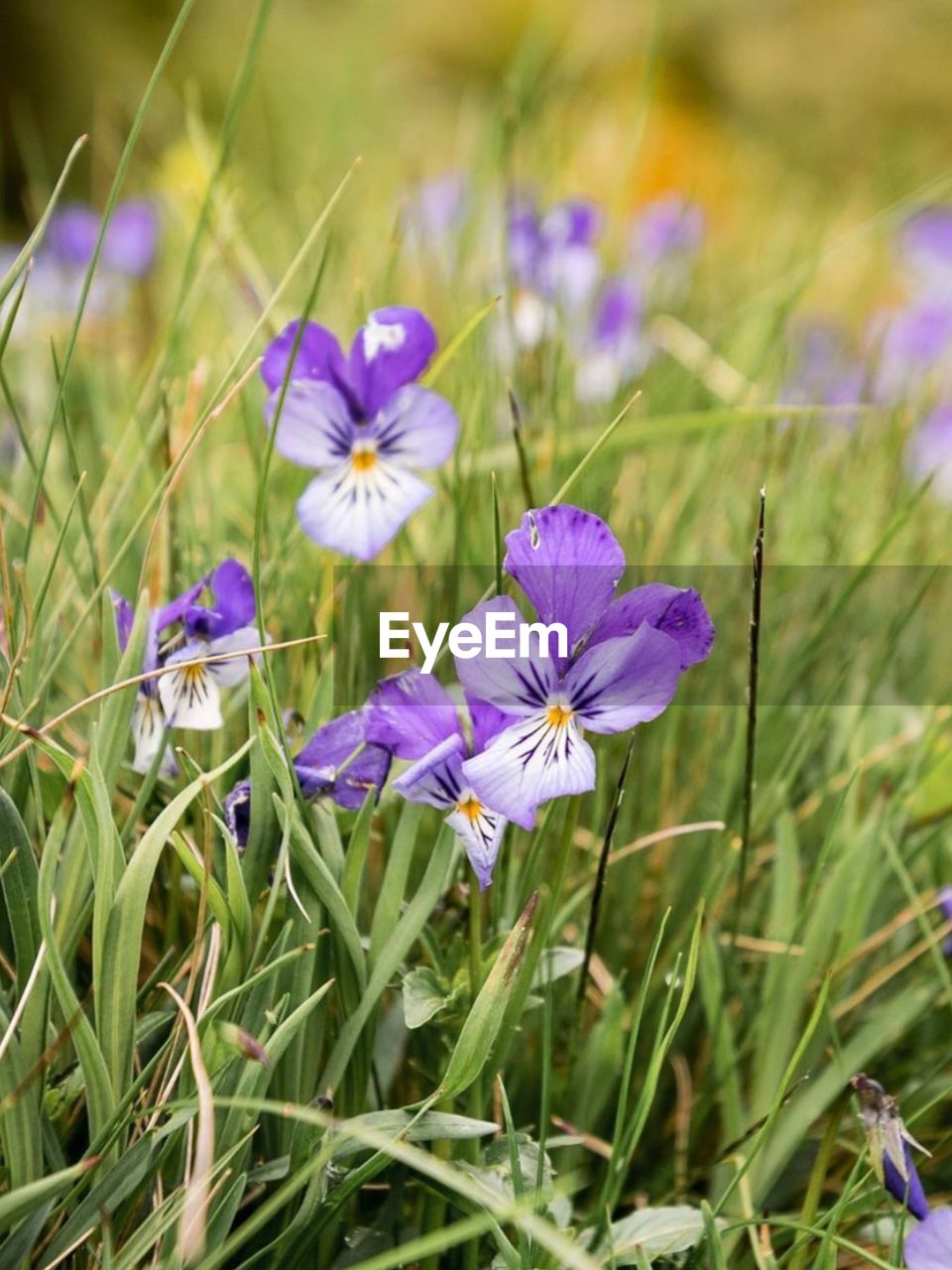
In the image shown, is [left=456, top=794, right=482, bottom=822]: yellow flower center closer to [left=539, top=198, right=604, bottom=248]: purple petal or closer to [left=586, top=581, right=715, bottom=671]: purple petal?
[left=586, top=581, right=715, bottom=671]: purple petal

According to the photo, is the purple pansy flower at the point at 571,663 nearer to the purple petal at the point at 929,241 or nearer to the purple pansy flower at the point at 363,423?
the purple pansy flower at the point at 363,423

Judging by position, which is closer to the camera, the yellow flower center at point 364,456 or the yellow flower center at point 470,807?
the yellow flower center at point 470,807

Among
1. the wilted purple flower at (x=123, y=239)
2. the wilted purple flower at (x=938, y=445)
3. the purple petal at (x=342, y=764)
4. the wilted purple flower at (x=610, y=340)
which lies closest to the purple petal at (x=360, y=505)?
the purple petal at (x=342, y=764)

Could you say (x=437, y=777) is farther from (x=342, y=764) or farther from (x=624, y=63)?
(x=624, y=63)

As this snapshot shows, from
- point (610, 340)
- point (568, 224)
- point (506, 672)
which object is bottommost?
point (506, 672)

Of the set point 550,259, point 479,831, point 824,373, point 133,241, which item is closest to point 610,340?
point 550,259

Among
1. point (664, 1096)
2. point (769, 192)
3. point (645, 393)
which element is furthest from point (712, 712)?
point (769, 192)
